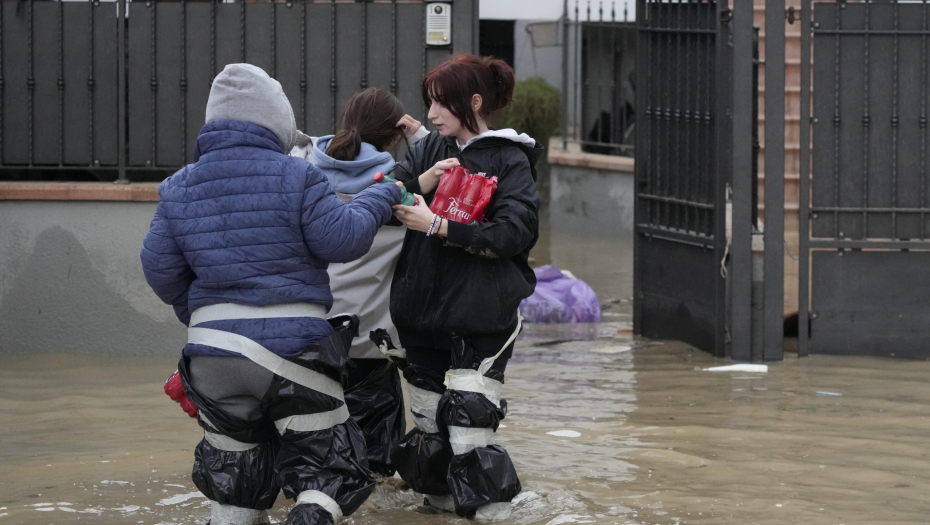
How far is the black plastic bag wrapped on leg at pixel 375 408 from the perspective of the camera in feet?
14.4

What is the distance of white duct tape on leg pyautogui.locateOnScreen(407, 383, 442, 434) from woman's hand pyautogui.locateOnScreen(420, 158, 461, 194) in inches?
28.2

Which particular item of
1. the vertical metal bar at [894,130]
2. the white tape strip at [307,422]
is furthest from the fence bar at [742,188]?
the white tape strip at [307,422]

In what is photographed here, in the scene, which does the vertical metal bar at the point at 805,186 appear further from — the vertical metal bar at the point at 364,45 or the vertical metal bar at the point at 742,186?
the vertical metal bar at the point at 364,45

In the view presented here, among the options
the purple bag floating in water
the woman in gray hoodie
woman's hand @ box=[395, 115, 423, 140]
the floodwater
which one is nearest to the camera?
the floodwater

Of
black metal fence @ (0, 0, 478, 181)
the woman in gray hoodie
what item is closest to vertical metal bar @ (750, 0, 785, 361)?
black metal fence @ (0, 0, 478, 181)

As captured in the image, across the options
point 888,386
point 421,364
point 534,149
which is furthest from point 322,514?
point 888,386

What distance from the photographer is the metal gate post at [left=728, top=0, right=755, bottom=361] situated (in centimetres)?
648

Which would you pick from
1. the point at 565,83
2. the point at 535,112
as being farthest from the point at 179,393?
the point at 535,112

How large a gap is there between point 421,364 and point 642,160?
381 centimetres

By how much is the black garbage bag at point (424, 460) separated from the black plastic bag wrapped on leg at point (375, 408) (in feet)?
1.02

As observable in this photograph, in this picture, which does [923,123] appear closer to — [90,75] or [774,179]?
[774,179]

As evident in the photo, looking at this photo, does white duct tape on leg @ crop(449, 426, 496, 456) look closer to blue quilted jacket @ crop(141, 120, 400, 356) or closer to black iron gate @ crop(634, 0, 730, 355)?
blue quilted jacket @ crop(141, 120, 400, 356)

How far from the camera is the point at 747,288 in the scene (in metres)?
6.61

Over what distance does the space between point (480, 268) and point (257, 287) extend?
80cm
